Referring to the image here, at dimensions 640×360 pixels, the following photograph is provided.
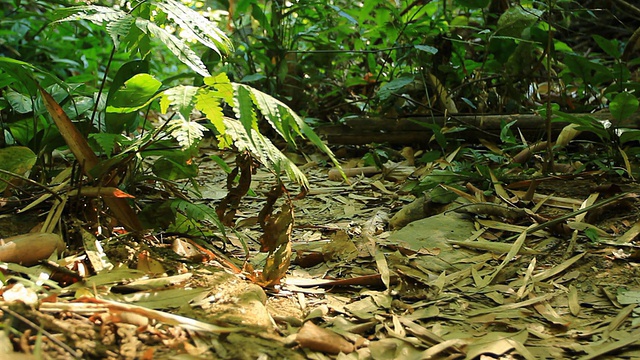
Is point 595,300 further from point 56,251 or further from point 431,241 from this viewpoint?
point 56,251

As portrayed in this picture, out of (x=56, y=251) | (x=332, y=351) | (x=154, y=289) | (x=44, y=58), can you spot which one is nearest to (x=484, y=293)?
(x=332, y=351)

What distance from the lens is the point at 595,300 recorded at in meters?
1.30

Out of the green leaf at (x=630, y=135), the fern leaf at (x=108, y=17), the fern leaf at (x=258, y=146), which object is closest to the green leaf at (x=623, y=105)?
the green leaf at (x=630, y=135)

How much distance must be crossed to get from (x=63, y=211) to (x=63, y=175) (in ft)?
0.74

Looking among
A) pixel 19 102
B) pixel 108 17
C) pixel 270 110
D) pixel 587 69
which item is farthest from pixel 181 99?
pixel 587 69

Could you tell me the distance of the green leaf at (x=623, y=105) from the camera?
6.35 ft

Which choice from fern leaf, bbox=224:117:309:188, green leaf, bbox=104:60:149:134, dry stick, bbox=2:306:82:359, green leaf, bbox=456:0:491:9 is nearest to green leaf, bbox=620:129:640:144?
green leaf, bbox=456:0:491:9

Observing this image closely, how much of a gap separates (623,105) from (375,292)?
1.22m

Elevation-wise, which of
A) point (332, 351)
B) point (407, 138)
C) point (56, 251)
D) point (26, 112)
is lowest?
point (407, 138)

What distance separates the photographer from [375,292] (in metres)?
1.32

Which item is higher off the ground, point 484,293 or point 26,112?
point 26,112

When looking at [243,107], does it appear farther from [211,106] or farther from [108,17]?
[108,17]

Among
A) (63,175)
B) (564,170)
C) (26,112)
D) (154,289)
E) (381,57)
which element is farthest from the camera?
(381,57)

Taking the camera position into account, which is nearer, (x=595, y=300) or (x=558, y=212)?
(x=595, y=300)
